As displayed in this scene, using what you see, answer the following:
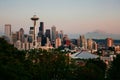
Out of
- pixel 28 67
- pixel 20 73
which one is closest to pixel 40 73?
pixel 28 67

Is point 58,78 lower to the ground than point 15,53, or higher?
lower

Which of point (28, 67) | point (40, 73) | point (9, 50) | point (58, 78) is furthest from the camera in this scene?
point (58, 78)

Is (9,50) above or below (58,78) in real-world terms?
above

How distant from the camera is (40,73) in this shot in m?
47.8

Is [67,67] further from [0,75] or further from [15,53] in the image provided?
[0,75]

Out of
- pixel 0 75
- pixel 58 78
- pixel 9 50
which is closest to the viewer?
pixel 0 75

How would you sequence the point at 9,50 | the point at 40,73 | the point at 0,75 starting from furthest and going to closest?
the point at 40,73 < the point at 9,50 < the point at 0,75

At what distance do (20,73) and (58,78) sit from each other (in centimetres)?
2607

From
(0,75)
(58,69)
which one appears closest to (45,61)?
(58,69)

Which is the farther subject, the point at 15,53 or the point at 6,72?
the point at 15,53

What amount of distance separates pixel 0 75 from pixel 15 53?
14.6 m

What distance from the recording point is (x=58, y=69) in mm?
52281

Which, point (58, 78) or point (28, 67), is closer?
point (28, 67)

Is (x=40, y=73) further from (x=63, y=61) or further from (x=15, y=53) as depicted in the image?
(x=15, y=53)
